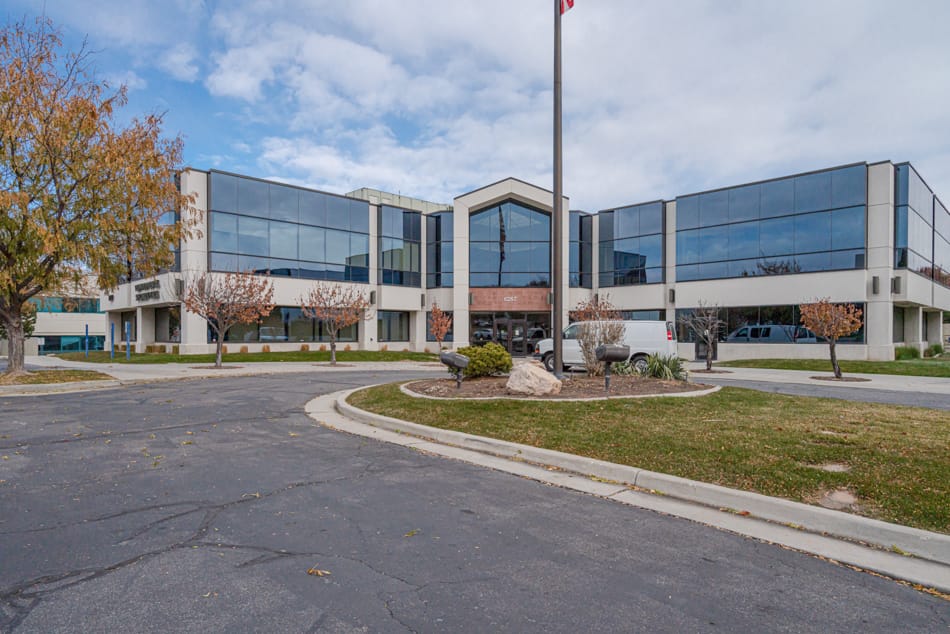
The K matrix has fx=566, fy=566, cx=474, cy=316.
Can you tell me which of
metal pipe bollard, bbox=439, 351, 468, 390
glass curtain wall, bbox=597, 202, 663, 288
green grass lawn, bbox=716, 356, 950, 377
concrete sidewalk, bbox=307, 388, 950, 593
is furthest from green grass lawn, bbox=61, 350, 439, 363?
concrete sidewalk, bbox=307, 388, 950, 593

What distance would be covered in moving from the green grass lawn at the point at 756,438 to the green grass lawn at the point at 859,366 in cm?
1383

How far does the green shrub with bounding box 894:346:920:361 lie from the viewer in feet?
87.2

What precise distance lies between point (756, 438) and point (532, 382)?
4.35 m

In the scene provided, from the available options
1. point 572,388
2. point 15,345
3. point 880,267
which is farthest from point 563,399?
point 880,267

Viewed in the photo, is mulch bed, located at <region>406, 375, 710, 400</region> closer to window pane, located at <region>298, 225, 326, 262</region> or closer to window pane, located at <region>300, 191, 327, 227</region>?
window pane, located at <region>298, 225, 326, 262</region>

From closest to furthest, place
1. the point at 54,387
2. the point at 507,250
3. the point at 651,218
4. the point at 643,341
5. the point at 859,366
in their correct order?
the point at 54,387, the point at 643,341, the point at 859,366, the point at 651,218, the point at 507,250

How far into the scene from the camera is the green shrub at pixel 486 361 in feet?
43.6

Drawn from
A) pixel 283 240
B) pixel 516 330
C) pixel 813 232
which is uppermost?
pixel 283 240

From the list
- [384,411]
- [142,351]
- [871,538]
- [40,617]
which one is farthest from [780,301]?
[142,351]

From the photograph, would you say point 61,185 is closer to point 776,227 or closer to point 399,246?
point 399,246

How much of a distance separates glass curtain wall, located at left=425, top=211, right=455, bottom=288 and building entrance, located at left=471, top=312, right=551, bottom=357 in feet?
12.1

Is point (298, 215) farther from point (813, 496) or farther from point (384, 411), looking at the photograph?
point (813, 496)

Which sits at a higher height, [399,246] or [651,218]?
[651,218]

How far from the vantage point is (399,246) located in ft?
119
